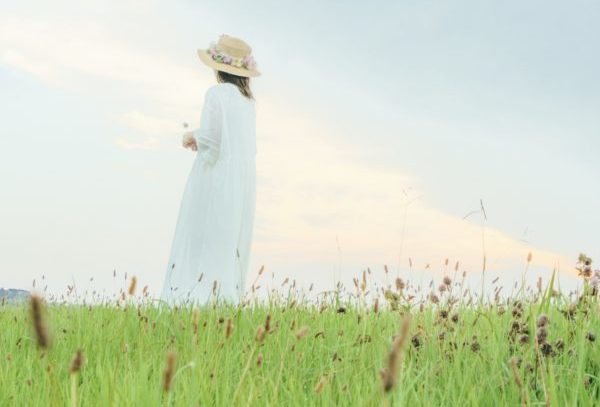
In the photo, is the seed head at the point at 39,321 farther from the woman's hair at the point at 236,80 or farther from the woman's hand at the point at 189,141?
the woman's hair at the point at 236,80

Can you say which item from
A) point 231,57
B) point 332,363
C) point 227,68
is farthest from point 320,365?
point 231,57

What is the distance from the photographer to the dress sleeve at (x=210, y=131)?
9148 mm

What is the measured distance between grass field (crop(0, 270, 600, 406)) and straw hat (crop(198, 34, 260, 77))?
4.88 metres

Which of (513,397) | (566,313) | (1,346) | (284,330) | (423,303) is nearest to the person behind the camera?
(513,397)

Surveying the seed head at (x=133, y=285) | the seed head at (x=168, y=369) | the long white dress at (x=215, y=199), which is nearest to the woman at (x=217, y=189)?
the long white dress at (x=215, y=199)

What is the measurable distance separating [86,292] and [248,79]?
3.83 metres

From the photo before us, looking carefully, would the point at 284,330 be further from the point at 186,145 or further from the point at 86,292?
the point at 186,145

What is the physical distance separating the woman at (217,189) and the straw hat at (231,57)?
14mm

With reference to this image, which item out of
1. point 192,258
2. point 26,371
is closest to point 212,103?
point 192,258

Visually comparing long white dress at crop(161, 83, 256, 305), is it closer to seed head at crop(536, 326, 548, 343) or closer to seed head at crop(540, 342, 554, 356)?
seed head at crop(540, 342, 554, 356)

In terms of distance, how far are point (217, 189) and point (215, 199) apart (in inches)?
5.4

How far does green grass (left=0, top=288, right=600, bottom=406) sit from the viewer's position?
263 cm

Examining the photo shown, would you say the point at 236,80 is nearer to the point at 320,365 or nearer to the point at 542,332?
the point at 320,365

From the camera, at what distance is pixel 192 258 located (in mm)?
9219
